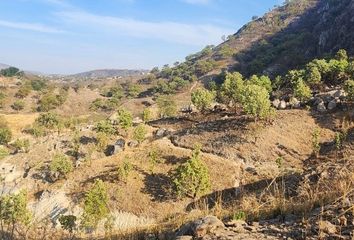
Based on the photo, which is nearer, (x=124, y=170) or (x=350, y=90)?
(x=124, y=170)

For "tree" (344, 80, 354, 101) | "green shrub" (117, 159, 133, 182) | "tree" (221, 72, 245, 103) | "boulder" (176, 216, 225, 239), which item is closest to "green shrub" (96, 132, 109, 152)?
"green shrub" (117, 159, 133, 182)

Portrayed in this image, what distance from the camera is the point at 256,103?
37656mm

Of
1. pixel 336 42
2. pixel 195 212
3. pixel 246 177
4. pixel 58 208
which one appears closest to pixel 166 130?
pixel 246 177

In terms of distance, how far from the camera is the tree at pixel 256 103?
123 ft

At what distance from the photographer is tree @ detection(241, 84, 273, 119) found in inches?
1481

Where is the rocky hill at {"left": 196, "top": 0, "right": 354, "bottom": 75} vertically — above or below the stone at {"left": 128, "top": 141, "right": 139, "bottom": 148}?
above

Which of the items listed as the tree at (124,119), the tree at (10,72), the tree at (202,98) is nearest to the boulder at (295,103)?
the tree at (202,98)

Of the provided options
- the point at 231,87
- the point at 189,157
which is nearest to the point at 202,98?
the point at 231,87

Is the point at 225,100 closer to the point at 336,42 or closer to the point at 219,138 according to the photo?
the point at 219,138

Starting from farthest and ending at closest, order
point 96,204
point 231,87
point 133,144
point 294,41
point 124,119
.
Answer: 1. point 294,41
2. point 231,87
3. point 124,119
4. point 133,144
5. point 96,204

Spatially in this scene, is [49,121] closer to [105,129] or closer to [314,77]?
[105,129]

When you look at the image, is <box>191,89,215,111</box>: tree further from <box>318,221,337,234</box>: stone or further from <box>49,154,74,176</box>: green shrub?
<box>318,221,337,234</box>: stone

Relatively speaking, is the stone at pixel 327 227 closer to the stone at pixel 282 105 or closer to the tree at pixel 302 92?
the tree at pixel 302 92

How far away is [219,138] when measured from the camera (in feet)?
128
